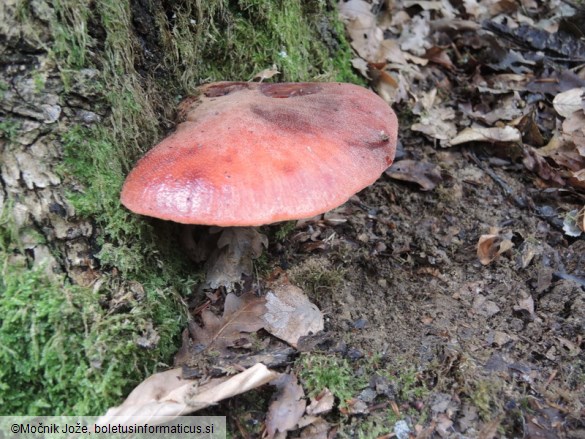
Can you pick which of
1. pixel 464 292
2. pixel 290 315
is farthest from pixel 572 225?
pixel 290 315

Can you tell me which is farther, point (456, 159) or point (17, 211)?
point (456, 159)

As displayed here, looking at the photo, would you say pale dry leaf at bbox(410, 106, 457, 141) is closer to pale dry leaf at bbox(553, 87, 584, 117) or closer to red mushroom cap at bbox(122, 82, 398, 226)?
pale dry leaf at bbox(553, 87, 584, 117)

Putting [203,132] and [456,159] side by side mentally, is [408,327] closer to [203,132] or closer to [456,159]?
[203,132]

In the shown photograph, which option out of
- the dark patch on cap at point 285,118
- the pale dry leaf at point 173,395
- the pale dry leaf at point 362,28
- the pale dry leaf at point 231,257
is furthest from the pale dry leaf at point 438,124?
the pale dry leaf at point 173,395

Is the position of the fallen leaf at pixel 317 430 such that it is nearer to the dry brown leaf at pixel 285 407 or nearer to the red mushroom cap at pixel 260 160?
the dry brown leaf at pixel 285 407

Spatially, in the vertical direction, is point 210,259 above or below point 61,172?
below

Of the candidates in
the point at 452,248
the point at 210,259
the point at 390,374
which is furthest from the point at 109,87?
the point at 452,248

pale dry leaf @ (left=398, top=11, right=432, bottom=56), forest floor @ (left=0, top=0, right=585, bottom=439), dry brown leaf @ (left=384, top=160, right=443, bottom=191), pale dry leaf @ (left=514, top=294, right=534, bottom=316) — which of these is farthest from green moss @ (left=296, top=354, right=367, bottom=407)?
pale dry leaf @ (left=398, top=11, right=432, bottom=56)
